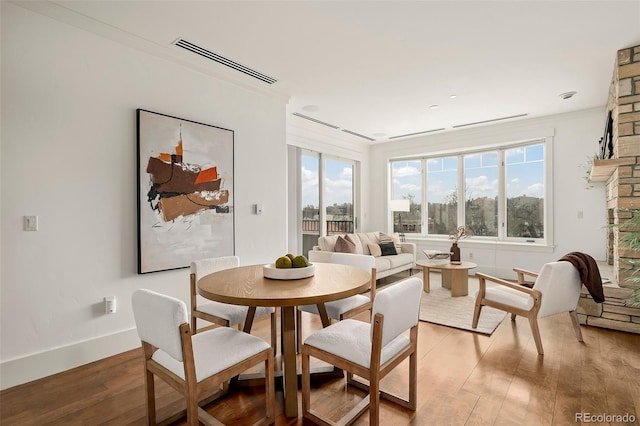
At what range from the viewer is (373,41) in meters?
2.85

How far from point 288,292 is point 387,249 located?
4.11 m

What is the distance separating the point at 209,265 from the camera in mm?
2625

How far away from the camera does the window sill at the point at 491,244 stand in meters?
5.32

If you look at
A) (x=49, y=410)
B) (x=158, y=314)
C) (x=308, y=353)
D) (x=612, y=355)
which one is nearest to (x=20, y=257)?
(x=49, y=410)

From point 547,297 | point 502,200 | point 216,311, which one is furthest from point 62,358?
point 502,200

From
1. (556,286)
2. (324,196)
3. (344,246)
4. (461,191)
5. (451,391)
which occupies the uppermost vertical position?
(461,191)

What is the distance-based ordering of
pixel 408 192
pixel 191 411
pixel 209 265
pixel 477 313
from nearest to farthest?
1. pixel 191 411
2. pixel 209 265
3. pixel 477 313
4. pixel 408 192

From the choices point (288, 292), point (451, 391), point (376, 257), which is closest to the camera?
point (288, 292)

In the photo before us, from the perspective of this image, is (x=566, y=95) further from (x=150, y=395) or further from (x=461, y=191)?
(x=150, y=395)

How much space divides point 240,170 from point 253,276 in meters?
1.84

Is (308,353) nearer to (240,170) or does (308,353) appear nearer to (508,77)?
(240,170)

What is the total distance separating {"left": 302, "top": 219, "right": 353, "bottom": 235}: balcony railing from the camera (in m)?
5.84

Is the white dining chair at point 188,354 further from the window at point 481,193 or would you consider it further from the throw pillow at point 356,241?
the window at point 481,193

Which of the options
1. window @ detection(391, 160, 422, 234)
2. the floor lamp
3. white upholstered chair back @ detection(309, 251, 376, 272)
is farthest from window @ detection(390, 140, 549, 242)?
white upholstered chair back @ detection(309, 251, 376, 272)
